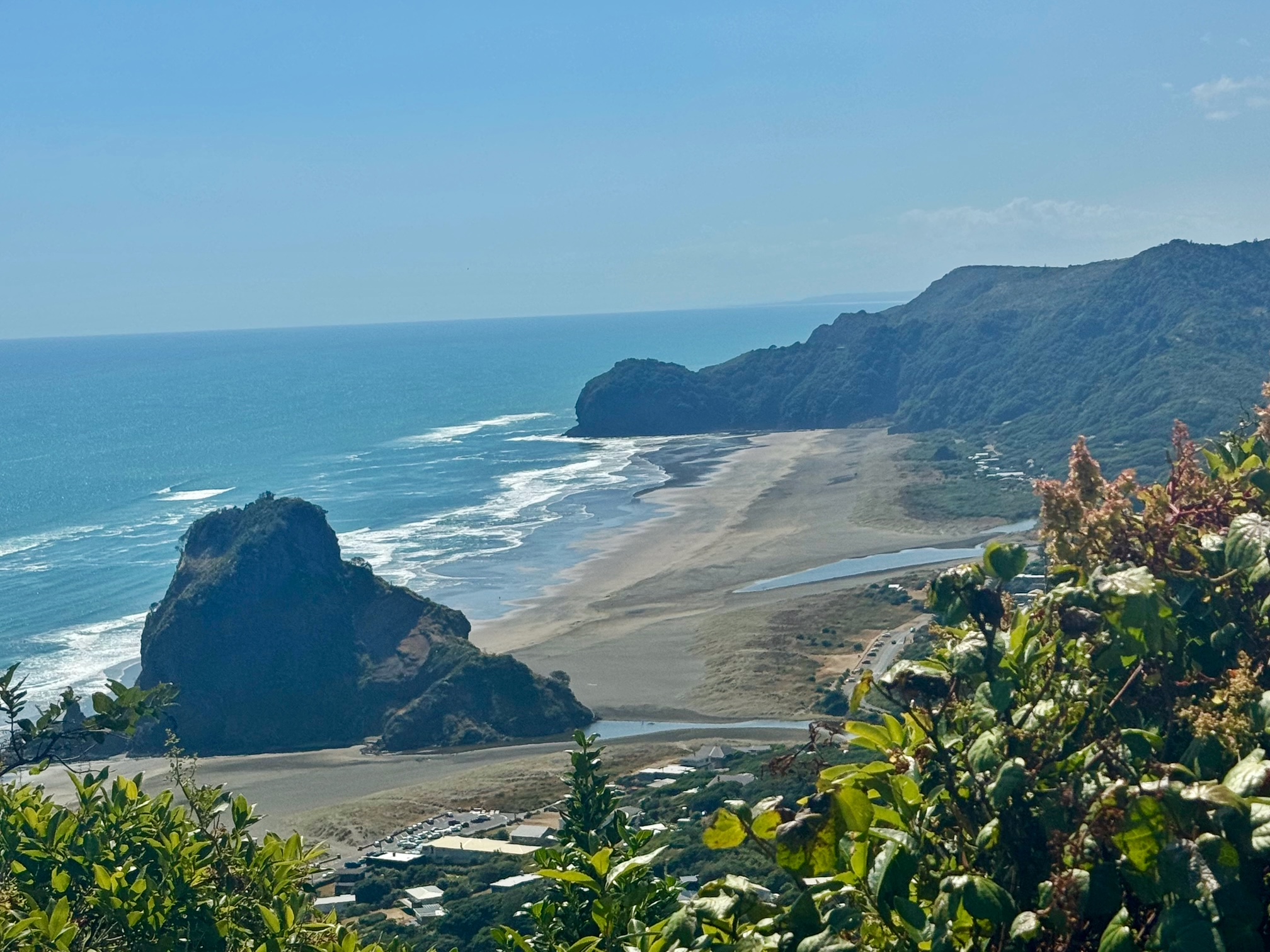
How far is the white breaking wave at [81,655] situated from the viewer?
173 feet

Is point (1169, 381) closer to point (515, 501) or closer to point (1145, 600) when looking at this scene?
point (515, 501)

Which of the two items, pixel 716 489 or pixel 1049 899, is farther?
pixel 716 489

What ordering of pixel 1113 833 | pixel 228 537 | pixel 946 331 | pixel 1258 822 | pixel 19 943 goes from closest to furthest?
pixel 1258 822 → pixel 1113 833 → pixel 19 943 → pixel 228 537 → pixel 946 331

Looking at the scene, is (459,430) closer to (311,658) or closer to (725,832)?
(311,658)

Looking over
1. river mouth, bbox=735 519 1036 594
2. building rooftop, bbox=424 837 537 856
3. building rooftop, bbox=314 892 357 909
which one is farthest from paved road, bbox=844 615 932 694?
building rooftop, bbox=314 892 357 909

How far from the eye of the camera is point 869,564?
69.6 meters

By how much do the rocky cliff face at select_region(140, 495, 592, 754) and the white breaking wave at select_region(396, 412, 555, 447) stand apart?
7439 centimetres

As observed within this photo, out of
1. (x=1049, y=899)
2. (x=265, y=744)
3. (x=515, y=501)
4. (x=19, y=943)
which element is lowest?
(x=265, y=744)

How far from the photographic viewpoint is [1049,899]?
10.7 ft

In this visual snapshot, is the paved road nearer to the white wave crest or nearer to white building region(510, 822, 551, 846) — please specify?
white building region(510, 822, 551, 846)

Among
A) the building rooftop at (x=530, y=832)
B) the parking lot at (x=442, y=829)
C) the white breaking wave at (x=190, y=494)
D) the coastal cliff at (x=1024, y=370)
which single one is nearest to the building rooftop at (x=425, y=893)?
the parking lot at (x=442, y=829)

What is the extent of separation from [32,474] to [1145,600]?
13120 cm

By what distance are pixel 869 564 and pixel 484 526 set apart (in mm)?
27474

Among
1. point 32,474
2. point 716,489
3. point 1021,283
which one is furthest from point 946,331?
point 32,474
